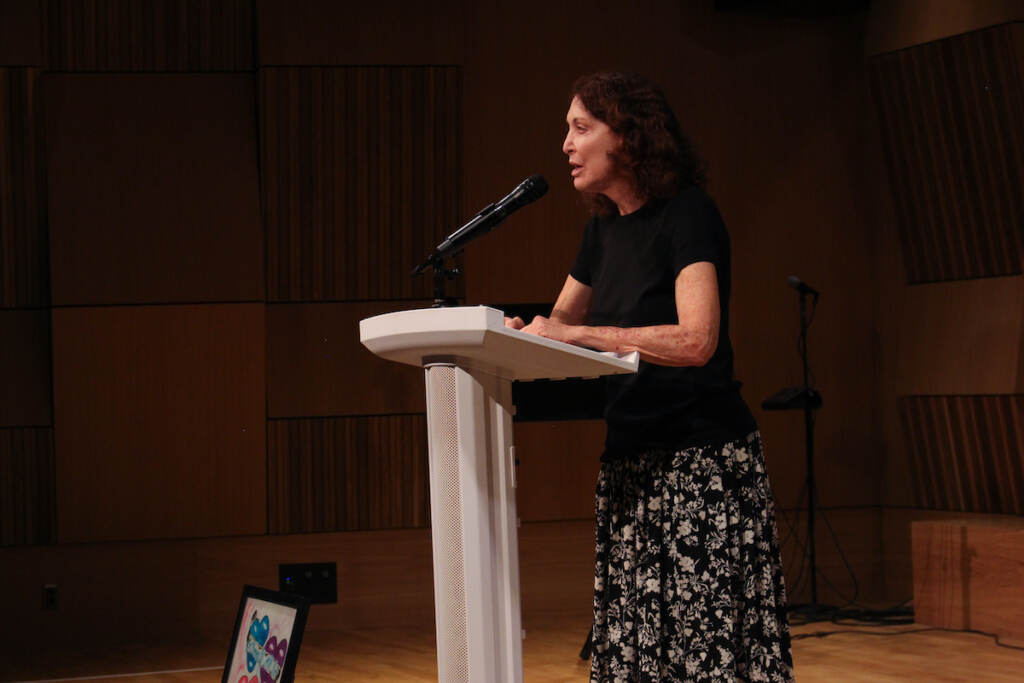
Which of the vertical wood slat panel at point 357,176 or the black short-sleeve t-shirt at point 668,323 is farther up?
the vertical wood slat panel at point 357,176

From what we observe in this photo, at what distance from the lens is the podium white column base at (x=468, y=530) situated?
159cm

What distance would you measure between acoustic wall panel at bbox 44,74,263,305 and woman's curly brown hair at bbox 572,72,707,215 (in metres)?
2.90

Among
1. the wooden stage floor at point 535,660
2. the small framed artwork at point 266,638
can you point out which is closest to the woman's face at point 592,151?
the small framed artwork at point 266,638

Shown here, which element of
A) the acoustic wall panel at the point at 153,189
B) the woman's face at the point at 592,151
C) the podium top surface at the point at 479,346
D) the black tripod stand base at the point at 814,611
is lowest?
the black tripod stand base at the point at 814,611

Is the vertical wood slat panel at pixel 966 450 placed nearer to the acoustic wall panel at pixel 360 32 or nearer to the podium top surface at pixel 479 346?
the acoustic wall panel at pixel 360 32

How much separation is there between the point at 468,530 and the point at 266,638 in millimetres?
1300

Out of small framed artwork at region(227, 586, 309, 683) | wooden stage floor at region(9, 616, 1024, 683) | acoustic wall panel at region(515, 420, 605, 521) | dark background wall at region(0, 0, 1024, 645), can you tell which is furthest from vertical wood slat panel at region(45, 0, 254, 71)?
small framed artwork at region(227, 586, 309, 683)

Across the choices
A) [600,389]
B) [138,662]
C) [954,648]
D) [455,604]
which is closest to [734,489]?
[455,604]

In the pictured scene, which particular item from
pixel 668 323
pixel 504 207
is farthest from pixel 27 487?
pixel 668 323

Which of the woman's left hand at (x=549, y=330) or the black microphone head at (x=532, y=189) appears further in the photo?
the black microphone head at (x=532, y=189)

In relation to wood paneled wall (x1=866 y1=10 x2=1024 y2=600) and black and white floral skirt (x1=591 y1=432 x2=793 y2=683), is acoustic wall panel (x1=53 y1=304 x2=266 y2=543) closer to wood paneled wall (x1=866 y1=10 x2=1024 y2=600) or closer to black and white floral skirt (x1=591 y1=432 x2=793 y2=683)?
wood paneled wall (x1=866 y1=10 x2=1024 y2=600)

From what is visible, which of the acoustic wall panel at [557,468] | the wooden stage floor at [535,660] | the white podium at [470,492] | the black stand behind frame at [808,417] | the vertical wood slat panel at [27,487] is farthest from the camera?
the acoustic wall panel at [557,468]

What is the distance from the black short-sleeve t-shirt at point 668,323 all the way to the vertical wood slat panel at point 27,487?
10.4 ft

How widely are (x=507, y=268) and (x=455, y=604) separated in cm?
320
